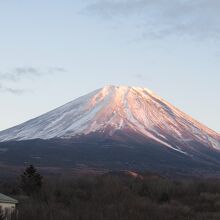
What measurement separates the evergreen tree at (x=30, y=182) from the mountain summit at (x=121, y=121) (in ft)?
253

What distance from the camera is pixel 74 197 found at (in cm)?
5834

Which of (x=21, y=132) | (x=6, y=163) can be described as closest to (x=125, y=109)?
(x=21, y=132)

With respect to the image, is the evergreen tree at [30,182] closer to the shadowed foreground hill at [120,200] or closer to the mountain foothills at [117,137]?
the shadowed foreground hill at [120,200]

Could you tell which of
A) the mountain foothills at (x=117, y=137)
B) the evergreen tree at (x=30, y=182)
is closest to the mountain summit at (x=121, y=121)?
the mountain foothills at (x=117, y=137)

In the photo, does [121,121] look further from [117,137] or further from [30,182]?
[30,182]

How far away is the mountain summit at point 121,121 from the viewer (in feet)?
459

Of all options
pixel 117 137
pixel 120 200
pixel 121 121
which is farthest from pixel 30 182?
pixel 121 121

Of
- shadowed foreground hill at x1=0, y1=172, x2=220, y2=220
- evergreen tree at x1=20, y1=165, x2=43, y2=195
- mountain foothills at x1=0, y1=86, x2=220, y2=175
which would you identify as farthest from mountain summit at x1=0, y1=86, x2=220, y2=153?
evergreen tree at x1=20, y1=165, x2=43, y2=195

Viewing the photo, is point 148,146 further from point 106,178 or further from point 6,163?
point 106,178

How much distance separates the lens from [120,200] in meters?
58.5

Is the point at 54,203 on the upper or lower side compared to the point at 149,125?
lower

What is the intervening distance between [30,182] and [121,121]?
87459 mm

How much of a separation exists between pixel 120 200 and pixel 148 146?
2739 inches

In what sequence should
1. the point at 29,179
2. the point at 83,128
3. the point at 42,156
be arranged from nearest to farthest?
1. the point at 29,179
2. the point at 42,156
3. the point at 83,128
